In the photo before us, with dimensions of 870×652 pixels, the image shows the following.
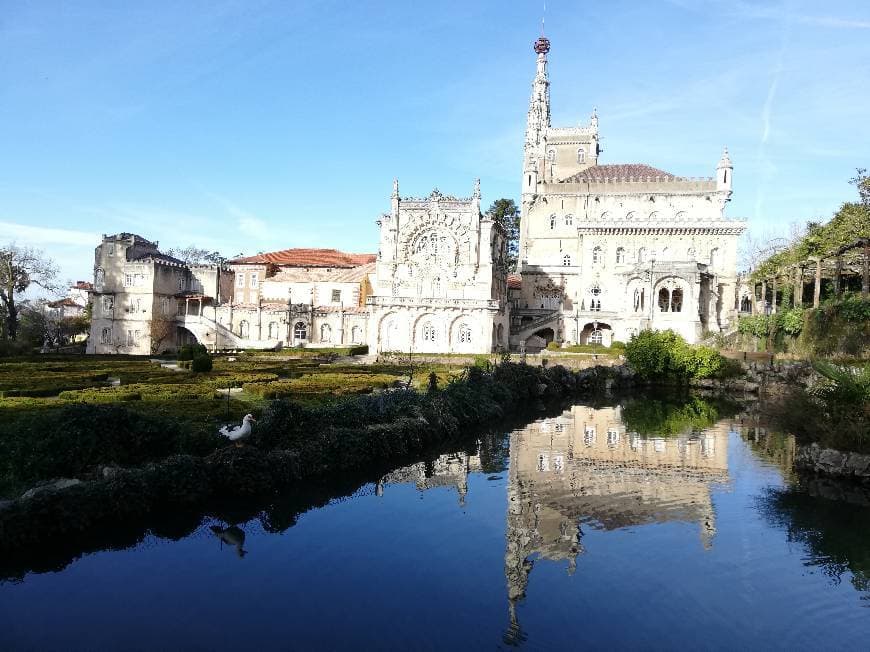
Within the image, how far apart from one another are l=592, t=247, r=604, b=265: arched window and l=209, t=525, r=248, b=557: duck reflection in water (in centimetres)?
4945

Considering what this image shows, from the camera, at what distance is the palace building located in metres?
52.2

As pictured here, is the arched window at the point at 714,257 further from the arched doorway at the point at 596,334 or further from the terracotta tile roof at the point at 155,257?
the terracotta tile roof at the point at 155,257

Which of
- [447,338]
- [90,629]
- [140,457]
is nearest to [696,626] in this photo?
[90,629]

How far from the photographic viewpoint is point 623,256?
5731 centimetres

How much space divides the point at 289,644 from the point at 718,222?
5518 centimetres

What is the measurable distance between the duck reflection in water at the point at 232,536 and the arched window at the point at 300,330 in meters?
46.5

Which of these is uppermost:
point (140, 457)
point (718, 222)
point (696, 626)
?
point (718, 222)

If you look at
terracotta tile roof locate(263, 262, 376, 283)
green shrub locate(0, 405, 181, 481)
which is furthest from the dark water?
terracotta tile roof locate(263, 262, 376, 283)

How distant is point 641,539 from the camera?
40.4 ft

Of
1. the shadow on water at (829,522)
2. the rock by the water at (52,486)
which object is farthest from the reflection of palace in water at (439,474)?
the shadow on water at (829,522)

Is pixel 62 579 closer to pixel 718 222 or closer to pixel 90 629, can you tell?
pixel 90 629

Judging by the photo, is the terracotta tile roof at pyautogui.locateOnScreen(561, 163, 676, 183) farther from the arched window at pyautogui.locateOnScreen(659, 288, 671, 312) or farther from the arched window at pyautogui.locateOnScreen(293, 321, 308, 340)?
the arched window at pyautogui.locateOnScreen(293, 321, 308, 340)

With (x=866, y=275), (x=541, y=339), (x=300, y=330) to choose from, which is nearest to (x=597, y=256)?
(x=541, y=339)

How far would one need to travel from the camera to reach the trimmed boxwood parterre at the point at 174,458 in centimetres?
1094
